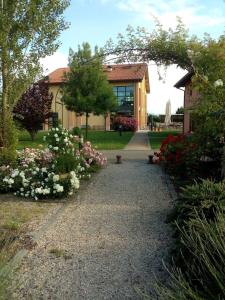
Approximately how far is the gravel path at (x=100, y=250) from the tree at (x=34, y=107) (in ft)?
55.3

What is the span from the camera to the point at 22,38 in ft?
35.7

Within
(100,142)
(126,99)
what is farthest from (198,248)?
(126,99)

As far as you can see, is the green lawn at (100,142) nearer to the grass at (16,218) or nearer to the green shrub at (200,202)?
the grass at (16,218)

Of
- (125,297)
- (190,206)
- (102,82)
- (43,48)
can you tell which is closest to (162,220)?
(190,206)

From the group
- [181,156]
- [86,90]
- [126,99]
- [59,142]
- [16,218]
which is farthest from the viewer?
[126,99]

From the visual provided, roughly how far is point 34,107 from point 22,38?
1431cm

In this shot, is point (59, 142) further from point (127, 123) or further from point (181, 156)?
point (127, 123)

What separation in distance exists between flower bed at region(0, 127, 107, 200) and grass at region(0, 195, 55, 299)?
308mm

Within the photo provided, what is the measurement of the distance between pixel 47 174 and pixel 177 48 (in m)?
4.65

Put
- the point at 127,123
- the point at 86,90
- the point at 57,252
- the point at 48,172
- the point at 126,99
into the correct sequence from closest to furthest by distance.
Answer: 1. the point at 57,252
2. the point at 48,172
3. the point at 86,90
4. the point at 127,123
5. the point at 126,99

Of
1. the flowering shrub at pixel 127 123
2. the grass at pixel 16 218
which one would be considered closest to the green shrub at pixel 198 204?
the grass at pixel 16 218

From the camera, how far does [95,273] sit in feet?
14.6

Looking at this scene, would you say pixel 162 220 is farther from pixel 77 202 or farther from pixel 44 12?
pixel 44 12

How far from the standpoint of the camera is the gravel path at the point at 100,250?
4082mm
